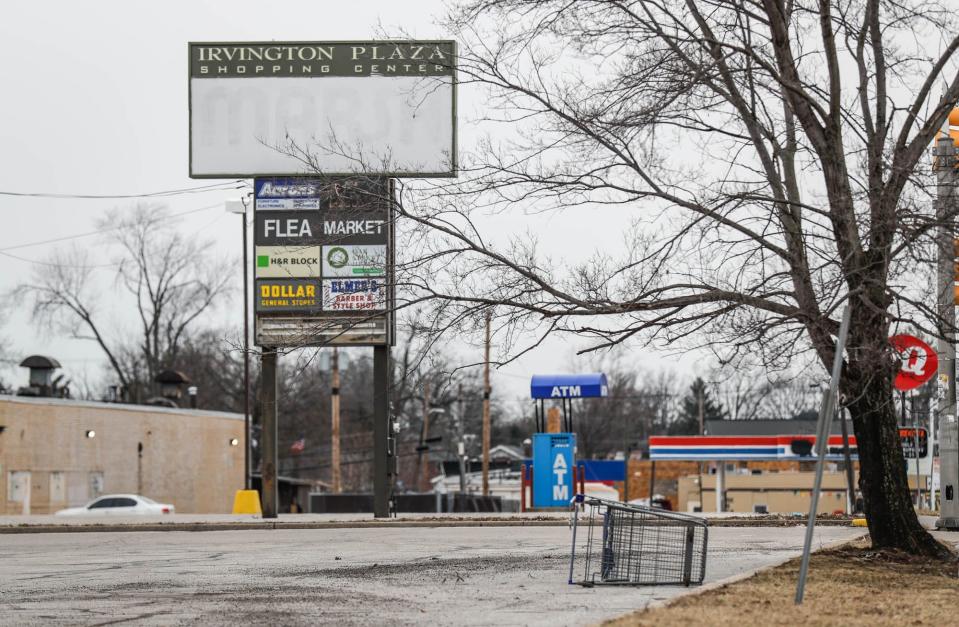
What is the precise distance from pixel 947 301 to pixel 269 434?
661 inches

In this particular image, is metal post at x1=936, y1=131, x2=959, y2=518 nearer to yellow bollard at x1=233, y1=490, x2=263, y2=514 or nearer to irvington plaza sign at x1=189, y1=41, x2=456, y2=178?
irvington plaza sign at x1=189, y1=41, x2=456, y2=178

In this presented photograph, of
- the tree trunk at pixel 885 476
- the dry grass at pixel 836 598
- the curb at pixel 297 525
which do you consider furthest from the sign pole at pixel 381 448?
the dry grass at pixel 836 598

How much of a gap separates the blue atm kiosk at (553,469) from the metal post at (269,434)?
7.99m

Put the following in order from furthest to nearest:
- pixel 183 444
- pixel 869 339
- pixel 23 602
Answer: pixel 183 444, pixel 869 339, pixel 23 602

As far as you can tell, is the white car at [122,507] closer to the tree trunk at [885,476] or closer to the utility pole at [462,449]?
the utility pole at [462,449]

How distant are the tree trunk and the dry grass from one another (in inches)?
14.2

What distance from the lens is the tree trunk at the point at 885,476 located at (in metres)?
14.1

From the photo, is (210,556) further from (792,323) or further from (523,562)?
(792,323)

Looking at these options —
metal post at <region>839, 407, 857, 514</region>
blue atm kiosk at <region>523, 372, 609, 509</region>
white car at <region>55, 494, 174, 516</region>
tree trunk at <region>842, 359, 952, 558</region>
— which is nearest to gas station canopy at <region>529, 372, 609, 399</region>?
blue atm kiosk at <region>523, 372, 609, 509</region>

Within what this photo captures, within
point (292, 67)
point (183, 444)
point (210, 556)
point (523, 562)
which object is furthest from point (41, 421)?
point (523, 562)

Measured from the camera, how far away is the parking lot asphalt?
32.7 feet

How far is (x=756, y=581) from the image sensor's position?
460 inches

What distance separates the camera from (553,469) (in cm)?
3409

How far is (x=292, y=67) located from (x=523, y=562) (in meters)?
15.3
